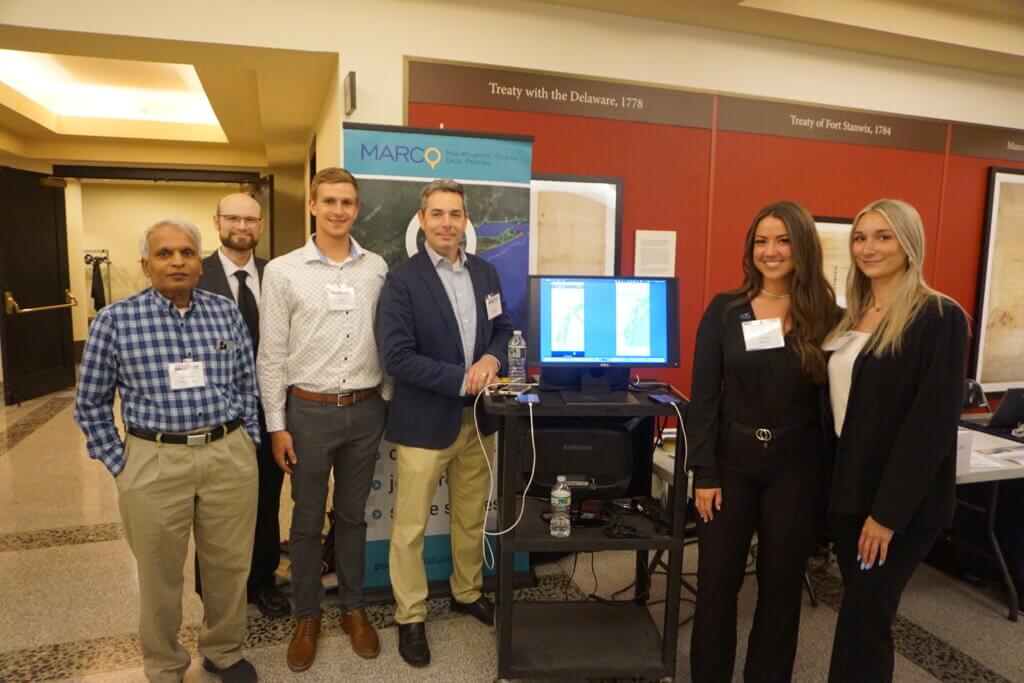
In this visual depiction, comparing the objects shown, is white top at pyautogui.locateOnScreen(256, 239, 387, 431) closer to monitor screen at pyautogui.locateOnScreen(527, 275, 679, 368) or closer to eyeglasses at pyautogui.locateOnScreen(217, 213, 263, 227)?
eyeglasses at pyautogui.locateOnScreen(217, 213, 263, 227)

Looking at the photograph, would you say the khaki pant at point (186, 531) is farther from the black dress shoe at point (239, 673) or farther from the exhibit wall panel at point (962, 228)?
the exhibit wall panel at point (962, 228)

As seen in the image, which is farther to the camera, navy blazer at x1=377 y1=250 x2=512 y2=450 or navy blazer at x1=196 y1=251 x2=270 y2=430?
navy blazer at x1=196 y1=251 x2=270 y2=430

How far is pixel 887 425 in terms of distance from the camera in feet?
5.69

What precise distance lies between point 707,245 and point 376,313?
223 cm

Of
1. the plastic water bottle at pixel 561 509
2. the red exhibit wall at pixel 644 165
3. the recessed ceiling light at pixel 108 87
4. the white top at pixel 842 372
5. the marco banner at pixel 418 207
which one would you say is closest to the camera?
the white top at pixel 842 372

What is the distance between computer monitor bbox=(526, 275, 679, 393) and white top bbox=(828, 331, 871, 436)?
507mm

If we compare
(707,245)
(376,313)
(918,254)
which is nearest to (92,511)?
(376,313)

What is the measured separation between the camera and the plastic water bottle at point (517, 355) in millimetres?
2781

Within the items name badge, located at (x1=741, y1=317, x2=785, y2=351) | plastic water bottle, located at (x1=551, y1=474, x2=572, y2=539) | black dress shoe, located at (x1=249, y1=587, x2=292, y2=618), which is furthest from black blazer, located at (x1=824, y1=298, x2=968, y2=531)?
black dress shoe, located at (x1=249, y1=587, x2=292, y2=618)

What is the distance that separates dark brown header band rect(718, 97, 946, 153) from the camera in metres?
3.72

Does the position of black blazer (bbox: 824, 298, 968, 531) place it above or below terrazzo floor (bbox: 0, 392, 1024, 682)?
above

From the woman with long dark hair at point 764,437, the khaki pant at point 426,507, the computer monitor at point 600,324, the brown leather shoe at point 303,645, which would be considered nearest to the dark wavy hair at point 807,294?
the woman with long dark hair at point 764,437

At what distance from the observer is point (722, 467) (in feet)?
6.46

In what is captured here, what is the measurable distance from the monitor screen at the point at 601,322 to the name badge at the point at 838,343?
494 mm
